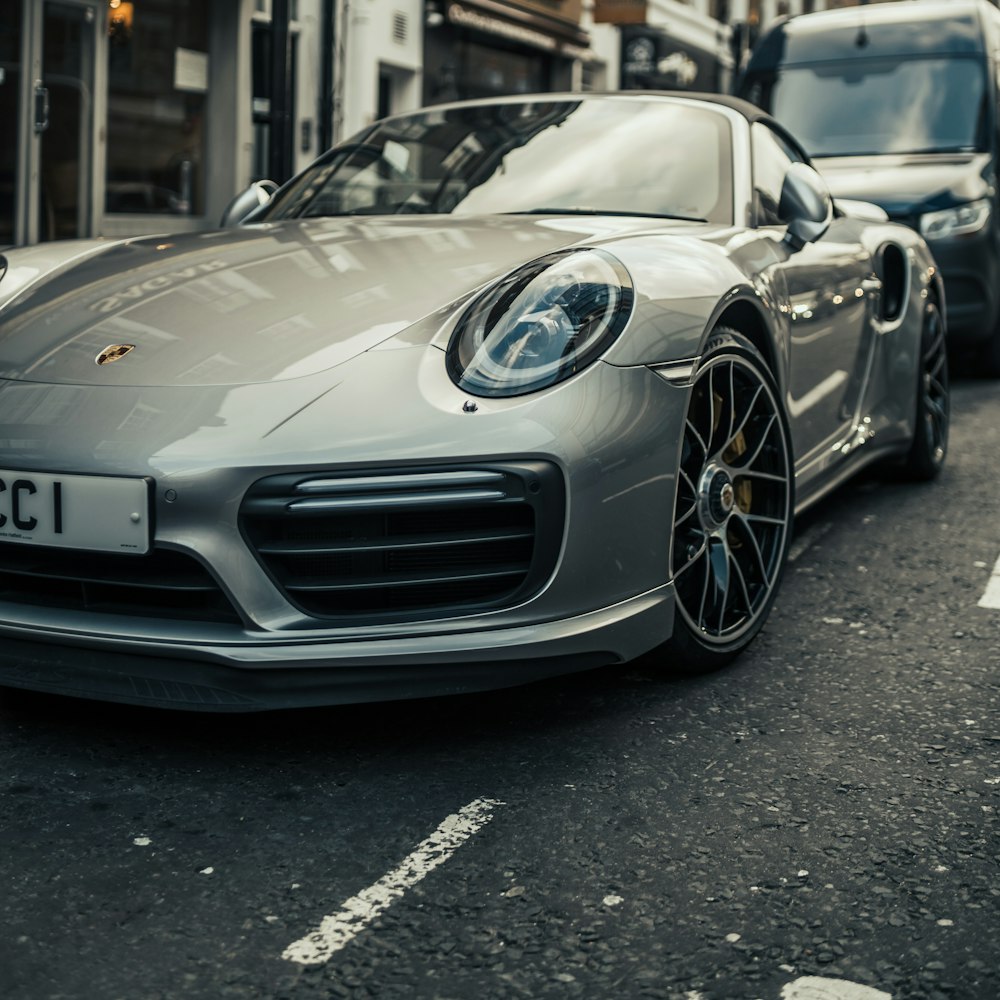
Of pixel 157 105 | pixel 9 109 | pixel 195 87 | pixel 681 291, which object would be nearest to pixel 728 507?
pixel 681 291

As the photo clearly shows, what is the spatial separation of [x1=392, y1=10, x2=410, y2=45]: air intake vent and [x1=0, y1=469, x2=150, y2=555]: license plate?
1300cm

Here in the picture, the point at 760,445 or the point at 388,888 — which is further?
the point at 760,445

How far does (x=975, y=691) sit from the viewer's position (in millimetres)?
3166

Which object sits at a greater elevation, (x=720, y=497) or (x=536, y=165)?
(x=536, y=165)

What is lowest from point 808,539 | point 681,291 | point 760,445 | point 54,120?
point 808,539

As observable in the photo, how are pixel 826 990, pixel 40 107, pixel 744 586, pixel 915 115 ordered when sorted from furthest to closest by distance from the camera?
pixel 40 107 < pixel 915 115 < pixel 744 586 < pixel 826 990

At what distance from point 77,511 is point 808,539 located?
8.74ft

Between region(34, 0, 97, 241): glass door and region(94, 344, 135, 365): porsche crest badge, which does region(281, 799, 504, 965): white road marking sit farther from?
region(34, 0, 97, 241): glass door

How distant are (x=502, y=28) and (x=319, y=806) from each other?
15562 millimetres

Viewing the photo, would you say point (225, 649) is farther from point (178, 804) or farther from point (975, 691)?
point (975, 691)

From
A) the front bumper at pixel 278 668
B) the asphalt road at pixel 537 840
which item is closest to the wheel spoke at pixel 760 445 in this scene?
the asphalt road at pixel 537 840

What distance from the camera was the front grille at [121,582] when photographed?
8.36 feet

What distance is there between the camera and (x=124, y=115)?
38.5 feet

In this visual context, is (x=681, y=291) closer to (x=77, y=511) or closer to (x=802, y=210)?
(x=802, y=210)
